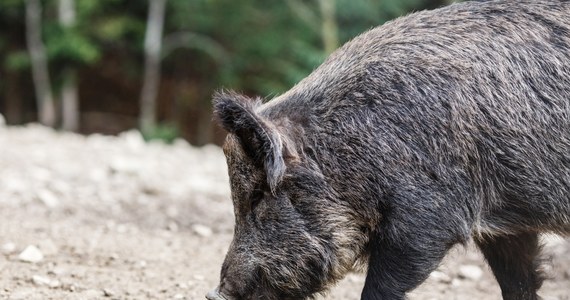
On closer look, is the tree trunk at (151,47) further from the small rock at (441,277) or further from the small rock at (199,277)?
the small rock at (199,277)

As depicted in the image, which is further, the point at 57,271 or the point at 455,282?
the point at 455,282

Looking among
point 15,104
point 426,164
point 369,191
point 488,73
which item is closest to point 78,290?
point 369,191

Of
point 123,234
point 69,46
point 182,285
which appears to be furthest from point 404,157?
point 69,46

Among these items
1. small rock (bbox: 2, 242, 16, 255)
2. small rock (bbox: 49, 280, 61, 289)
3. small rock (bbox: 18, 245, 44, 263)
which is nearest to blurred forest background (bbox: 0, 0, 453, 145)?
small rock (bbox: 2, 242, 16, 255)

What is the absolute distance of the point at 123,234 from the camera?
634 cm

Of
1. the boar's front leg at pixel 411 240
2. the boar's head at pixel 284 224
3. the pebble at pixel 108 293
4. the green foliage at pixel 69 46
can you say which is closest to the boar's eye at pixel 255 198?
the boar's head at pixel 284 224

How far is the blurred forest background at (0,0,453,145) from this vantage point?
61.7ft

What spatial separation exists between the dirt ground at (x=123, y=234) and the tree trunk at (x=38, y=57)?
11074 millimetres

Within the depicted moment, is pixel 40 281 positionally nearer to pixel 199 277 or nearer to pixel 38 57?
pixel 199 277

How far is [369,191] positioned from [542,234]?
3.78 feet

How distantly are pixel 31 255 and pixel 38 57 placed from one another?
15.6 metres

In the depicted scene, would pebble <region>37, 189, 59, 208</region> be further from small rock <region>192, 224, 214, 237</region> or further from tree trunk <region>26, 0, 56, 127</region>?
tree trunk <region>26, 0, 56, 127</region>

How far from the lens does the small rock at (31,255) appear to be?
17.3 ft

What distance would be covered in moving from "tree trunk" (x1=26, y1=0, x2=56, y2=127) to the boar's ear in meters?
16.8
